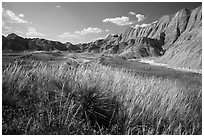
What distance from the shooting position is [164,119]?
12.0 ft

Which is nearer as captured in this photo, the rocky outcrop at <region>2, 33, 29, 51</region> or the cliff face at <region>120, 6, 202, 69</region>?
the cliff face at <region>120, 6, 202, 69</region>

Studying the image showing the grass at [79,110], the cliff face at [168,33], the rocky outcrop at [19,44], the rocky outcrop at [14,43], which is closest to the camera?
the grass at [79,110]

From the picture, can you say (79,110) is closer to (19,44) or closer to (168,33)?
(168,33)

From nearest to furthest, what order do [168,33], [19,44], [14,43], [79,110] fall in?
[79,110] < [14,43] < [168,33] < [19,44]

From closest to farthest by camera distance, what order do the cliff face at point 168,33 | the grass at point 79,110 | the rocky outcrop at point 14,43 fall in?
1. the grass at point 79,110
2. the cliff face at point 168,33
3. the rocky outcrop at point 14,43

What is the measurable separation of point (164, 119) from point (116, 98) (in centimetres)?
96

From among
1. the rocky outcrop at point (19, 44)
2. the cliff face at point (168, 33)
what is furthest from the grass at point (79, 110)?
the rocky outcrop at point (19, 44)

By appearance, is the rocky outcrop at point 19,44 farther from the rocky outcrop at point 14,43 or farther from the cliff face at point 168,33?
the cliff face at point 168,33

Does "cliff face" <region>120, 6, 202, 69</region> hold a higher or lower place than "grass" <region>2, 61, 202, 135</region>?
higher

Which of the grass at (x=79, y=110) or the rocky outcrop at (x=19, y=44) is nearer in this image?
the grass at (x=79, y=110)

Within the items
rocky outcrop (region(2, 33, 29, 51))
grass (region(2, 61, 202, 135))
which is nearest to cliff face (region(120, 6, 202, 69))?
rocky outcrop (region(2, 33, 29, 51))

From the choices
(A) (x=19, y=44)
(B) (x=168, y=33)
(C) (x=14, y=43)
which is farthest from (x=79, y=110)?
(A) (x=19, y=44)

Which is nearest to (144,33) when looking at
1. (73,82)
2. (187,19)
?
(187,19)

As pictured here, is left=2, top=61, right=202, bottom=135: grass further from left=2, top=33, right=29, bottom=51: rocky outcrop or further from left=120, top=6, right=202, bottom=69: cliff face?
left=2, top=33, right=29, bottom=51: rocky outcrop
